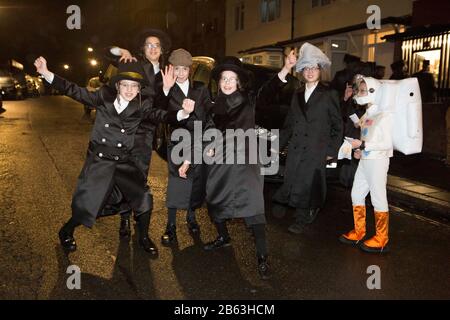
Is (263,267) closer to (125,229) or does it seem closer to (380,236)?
(380,236)

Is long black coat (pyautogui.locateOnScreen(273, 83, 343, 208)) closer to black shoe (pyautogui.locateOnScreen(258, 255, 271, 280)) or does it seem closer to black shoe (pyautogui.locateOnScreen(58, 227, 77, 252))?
black shoe (pyautogui.locateOnScreen(258, 255, 271, 280))

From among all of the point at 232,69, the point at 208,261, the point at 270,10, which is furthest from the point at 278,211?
the point at 270,10

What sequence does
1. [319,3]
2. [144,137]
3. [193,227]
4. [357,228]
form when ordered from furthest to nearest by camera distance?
[319,3], [193,227], [357,228], [144,137]

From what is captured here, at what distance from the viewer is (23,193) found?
22.4 feet

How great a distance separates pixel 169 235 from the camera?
16.5ft

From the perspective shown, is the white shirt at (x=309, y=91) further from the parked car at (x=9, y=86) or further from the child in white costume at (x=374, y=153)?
the parked car at (x=9, y=86)

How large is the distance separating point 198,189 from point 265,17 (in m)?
22.0

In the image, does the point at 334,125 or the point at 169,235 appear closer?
the point at 169,235

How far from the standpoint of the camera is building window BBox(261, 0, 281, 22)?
2386 cm

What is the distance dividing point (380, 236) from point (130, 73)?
292cm

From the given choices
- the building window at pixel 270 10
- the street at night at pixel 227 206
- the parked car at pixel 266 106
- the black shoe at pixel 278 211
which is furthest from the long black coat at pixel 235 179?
the building window at pixel 270 10

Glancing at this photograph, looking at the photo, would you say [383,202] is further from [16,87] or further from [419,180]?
[16,87]
